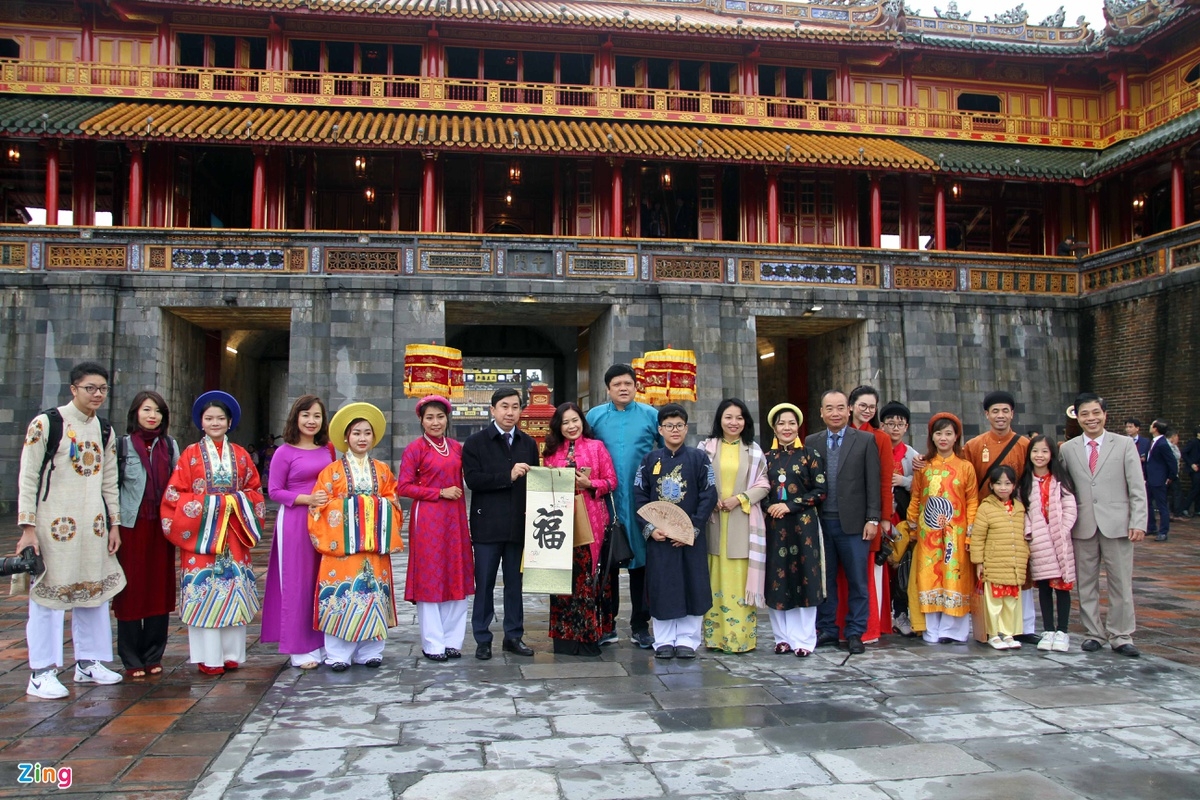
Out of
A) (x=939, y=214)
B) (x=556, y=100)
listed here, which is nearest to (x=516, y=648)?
(x=556, y=100)

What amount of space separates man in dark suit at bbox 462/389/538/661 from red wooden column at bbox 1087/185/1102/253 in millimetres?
18198

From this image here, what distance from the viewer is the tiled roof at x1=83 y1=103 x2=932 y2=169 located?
1606cm

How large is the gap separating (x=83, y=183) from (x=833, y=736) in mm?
18717

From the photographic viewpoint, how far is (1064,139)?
20.0 metres

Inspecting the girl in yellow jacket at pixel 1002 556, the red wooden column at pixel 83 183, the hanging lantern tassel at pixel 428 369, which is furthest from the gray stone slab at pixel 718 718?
the red wooden column at pixel 83 183

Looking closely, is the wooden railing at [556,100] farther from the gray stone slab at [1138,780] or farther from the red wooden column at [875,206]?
the gray stone slab at [1138,780]

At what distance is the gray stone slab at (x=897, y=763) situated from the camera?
3.45m

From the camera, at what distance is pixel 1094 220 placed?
63.7ft

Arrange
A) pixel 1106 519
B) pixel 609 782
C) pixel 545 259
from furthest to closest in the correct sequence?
pixel 545 259 → pixel 1106 519 → pixel 609 782

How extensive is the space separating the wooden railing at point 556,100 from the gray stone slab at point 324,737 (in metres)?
16.0

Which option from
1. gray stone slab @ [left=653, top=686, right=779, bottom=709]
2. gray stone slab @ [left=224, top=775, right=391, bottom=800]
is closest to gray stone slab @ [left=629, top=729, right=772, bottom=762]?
gray stone slab @ [left=653, top=686, right=779, bottom=709]

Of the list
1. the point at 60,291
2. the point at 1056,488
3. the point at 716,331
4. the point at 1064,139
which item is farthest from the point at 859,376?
the point at 60,291

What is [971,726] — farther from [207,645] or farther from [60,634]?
[60,634]

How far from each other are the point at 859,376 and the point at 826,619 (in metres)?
12.1
